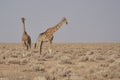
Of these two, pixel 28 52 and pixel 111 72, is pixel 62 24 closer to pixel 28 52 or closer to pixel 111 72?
pixel 28 52

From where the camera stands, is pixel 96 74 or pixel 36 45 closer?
pixel 96 74

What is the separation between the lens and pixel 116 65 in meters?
16.3

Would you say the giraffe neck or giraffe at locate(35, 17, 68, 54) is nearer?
giraffe at locate(35, 17, 68, 54)

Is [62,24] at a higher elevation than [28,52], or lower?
higher

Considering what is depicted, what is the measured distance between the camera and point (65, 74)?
1362 centimetres

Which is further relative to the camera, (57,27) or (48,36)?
(57,27)

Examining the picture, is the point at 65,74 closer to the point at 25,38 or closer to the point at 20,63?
the point at 20,63

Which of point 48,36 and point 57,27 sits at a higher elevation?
point 57,27

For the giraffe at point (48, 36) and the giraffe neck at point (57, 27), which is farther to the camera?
the giraffe neck at point (57, 27)

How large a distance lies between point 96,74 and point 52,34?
43.0 feet

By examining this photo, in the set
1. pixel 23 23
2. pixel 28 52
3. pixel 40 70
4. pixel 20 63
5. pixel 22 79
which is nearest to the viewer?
pixel 22 79

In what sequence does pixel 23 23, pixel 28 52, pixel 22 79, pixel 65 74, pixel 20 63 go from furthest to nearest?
pixel 23 23, pixel 28 52, pixel 20 63, pixel 65 74, pixel 22 79

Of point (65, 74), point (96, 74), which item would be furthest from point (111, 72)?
point (65, 74)

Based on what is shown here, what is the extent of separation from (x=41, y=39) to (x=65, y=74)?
13168 millimetres
